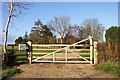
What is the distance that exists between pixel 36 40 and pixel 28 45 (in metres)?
38.7

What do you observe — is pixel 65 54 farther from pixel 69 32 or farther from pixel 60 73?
pixel 69 32

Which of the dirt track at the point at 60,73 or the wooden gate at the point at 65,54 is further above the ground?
the wooden gate at the point at 65,54

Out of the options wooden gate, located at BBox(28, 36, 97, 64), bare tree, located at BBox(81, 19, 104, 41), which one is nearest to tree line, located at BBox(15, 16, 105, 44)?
bare tree, located at BBox(81, 19, 104, 41)

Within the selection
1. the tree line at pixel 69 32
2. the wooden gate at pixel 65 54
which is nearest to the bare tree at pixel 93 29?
the tree line at pixel 69 32

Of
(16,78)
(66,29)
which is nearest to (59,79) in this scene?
(16,78)

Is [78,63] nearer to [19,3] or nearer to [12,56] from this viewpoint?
[12,56]

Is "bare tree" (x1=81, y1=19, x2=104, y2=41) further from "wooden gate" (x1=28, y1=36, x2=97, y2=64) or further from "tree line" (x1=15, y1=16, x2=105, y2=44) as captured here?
"wooden gate" (x1=28, y1=36, x2=97, y2=64)

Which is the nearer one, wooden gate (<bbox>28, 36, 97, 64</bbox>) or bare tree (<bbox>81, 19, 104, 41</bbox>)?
wooden gate (<bbox>28, 36, 97, 64</bbox>)

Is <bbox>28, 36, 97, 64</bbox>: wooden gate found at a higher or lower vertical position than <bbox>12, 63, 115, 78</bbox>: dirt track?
higher

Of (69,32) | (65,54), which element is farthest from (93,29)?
(65,54)

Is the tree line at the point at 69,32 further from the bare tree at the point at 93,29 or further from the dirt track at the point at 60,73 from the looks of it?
the dirt track at the point at 60,73

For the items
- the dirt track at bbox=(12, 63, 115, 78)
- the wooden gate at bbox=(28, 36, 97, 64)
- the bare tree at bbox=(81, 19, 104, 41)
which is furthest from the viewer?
the bare tree at bbox=(81, 19, 104, 41)

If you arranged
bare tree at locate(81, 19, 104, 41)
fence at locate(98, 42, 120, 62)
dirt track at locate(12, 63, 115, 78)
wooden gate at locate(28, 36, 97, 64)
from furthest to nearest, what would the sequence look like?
bare tree at locate(81, 19, 104, 41) < wooden gate at locate(28, 36, 97, 64) < fence at locate(98, 42, 120, 62) < dirt track at locate(12, 63, 115, 78)

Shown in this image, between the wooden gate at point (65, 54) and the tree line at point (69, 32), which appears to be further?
the tree line at point (69, 32)
